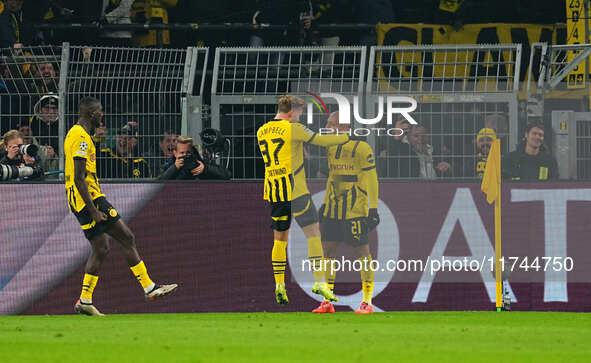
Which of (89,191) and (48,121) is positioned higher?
(48,121)

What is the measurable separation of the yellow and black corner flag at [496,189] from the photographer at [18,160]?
472 centimetres

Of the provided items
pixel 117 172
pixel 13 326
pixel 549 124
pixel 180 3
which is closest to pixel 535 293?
pixel 549 124

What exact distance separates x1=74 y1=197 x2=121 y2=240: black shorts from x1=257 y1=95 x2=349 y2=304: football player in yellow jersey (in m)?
1.59

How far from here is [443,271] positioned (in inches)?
486

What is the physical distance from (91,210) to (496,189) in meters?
4.25

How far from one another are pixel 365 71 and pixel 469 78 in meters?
1.38

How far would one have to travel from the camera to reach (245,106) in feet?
42.4

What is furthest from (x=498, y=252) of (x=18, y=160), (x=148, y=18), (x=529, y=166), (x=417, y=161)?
(x=148, y=18)

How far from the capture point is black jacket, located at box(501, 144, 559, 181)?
40.6 ft

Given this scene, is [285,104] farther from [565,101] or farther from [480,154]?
[565,101]

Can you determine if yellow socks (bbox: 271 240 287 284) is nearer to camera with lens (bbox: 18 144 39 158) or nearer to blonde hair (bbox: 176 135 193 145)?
blonde hair (bbox: 176 135 193 145)

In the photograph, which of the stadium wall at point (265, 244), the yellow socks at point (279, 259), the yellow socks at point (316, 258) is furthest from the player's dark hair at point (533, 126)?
the yellow socks at point (279, 259)

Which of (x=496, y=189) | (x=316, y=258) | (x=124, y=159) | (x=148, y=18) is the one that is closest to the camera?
(x=316, y=258)

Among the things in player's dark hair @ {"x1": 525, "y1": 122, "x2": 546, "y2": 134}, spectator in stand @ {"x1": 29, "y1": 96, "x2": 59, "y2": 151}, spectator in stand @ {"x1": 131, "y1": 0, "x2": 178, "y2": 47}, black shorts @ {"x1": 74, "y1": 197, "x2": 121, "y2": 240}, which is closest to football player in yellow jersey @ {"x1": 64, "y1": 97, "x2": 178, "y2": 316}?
black shorts @ {"x1": 74, "y1": 197, "x2": 121, "y2": 240}
